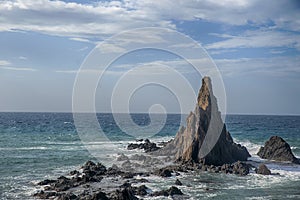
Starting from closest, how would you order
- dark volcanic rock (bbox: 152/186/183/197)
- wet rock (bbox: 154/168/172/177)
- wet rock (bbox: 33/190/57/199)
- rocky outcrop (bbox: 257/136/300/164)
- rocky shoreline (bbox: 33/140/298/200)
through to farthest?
rocky shoreline (bbox: 33/140/298/200)
wet rock (bbox: 33/190/57/199)
dark volcanic rock (bbox: 152/186/183/197)
wet rock (bbox: 154/168/172/177)
rocky outcrop (bbox: 257/136/300/164)

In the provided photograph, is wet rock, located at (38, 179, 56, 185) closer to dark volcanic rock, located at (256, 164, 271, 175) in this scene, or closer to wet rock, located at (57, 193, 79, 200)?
wet rock, located at (57, 193, 79, 200)

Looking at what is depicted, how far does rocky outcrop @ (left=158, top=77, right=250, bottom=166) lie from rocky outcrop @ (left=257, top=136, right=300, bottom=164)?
130 inches

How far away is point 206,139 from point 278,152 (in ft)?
36.8

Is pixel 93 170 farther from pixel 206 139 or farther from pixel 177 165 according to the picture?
pixel 206 139

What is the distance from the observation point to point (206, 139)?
48281 mm

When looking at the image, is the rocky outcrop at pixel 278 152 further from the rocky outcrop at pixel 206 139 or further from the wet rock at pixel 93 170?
the wet rock at pixel 93 170

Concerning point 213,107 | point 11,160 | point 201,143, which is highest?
point 213,107

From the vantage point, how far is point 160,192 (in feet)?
97.7

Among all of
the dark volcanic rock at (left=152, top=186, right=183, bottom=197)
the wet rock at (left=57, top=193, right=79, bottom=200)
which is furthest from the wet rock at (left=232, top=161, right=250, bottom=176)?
the wet rock at (left=57, top=193, right=79, bottom=200)

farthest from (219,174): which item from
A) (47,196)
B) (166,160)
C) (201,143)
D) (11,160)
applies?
(11,160)

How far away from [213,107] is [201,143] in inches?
288

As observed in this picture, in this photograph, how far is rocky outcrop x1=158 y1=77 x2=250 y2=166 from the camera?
46.3 metres

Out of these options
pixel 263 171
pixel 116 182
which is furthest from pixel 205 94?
pixel 116 182

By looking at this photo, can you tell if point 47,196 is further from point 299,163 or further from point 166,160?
point 299,163
